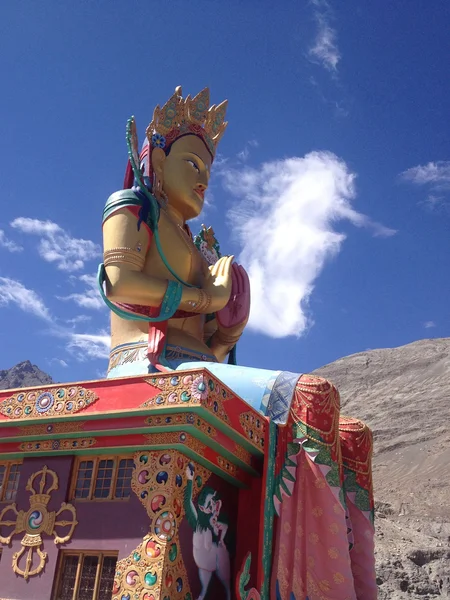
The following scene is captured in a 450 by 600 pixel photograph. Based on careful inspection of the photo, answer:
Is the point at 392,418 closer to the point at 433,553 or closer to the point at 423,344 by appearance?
the point at 423,344

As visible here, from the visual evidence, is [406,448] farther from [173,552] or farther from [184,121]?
[173,552]

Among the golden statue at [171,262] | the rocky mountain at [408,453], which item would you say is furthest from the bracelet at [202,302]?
the rocky mountain at [408,453]

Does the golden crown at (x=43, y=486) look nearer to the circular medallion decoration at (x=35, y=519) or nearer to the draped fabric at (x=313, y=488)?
the circular medallion decoration at (x=35, y=519)

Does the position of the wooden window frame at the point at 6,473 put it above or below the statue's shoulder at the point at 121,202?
below

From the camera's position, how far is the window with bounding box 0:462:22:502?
696cm

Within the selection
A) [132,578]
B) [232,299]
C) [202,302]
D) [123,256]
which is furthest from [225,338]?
[132,578]

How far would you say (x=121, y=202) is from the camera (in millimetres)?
8555

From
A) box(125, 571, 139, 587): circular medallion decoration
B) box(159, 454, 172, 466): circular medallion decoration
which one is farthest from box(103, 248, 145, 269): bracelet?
box(125, 571, 139, 587): circular medallion decoration

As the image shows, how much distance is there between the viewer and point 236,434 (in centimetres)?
657

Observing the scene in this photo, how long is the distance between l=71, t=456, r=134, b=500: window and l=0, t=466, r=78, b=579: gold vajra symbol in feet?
0.64

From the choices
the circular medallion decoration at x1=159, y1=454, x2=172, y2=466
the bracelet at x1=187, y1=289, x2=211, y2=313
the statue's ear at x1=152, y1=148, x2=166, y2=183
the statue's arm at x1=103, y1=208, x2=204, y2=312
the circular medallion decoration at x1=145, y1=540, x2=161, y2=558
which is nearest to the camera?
the circular medallion decoration at x1=145, y1=540, x2=161, y2=558

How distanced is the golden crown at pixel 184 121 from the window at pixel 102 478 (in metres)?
4.50

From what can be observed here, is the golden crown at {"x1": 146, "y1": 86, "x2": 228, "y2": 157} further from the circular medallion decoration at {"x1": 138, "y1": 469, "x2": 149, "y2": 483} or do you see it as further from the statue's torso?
the circular medallion decoration at {"x1": 138, "y1": 469, "x2": 149, "y2": 483}

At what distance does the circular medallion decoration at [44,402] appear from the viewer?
6762 millimetres
